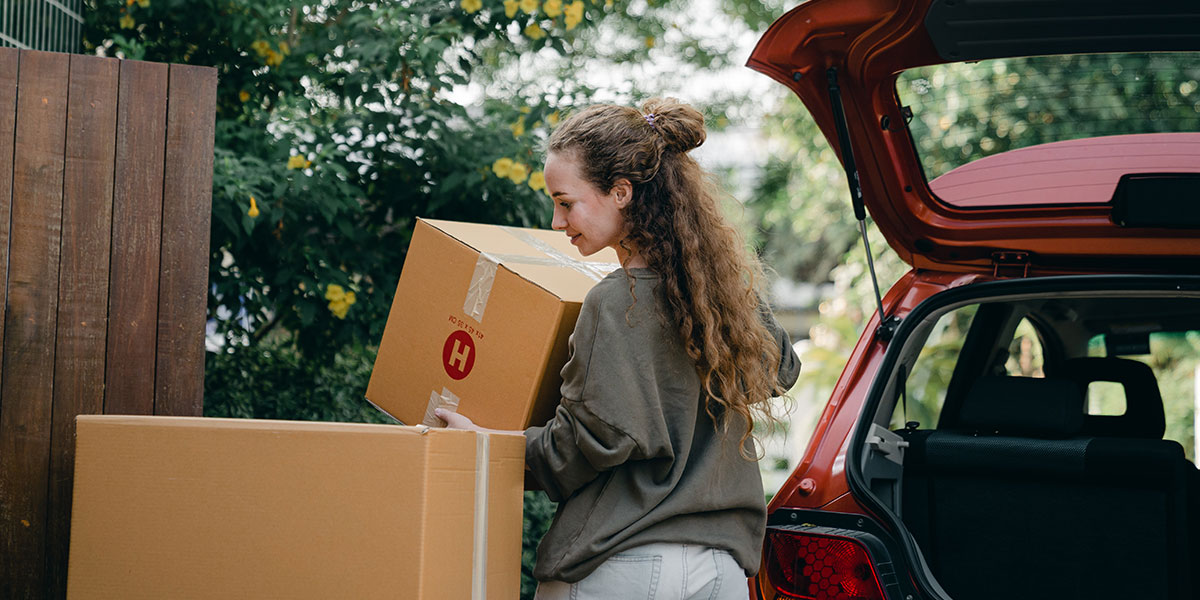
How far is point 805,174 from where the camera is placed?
907cm

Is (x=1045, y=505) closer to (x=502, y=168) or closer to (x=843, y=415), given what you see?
(x=843, y=415)

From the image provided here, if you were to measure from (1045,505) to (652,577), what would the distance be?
120cm

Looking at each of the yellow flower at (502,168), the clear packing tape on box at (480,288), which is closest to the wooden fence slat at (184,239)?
the clear packing tape on box at (480,288)

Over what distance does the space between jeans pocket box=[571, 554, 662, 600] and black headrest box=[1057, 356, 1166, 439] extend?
6.42ft

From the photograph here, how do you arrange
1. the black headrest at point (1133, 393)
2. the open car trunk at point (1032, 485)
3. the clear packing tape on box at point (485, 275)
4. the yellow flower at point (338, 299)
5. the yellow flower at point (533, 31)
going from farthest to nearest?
the yellow flower at point (533, 31) → the yellow flower at point (338, 299) → the black headrest at point (1133, 393) → the open car trunk at point (1032, 485) → the clear packing tape on box at point (485, 275)

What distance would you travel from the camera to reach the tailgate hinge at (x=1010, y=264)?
8.55ft

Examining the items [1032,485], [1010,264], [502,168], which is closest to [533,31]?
[502,168]

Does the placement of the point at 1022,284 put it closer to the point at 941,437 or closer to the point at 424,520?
the point at 941,437

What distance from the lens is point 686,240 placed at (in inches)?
72.8

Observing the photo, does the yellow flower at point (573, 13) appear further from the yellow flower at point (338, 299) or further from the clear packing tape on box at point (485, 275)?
the clear packing tape on box at point (485, 275)

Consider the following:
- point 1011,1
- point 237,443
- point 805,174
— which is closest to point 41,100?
point 237,443

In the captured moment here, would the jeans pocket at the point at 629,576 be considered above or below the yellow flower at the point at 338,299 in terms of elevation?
below

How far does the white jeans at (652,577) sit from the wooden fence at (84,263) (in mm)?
1082

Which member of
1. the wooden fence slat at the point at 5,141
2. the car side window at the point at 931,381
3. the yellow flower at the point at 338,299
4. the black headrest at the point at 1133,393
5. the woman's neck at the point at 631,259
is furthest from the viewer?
the car side window at the point at 931,381
